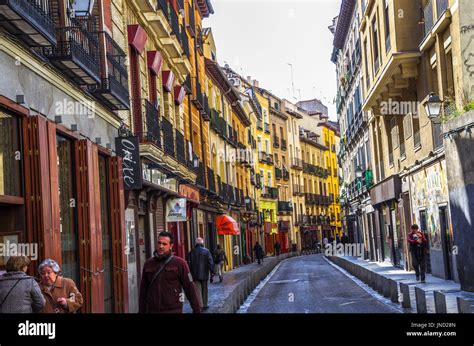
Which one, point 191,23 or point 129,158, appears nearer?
point 129,158

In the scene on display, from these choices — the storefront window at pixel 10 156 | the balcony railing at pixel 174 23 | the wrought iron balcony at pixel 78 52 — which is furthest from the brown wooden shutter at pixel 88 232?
the balcony railing at pixel 174 23

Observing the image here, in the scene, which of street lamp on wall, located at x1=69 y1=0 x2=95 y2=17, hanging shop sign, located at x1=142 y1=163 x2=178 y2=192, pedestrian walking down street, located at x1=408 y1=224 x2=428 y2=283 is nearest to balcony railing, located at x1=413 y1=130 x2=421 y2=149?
pedestrian walking down street, located at x1=408 y1=224 x2=428 y2=283

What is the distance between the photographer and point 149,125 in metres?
17.0

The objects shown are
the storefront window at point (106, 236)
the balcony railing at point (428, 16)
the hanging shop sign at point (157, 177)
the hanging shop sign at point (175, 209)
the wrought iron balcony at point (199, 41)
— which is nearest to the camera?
the storefront window at point (106, 236)

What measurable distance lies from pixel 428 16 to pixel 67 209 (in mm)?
12601

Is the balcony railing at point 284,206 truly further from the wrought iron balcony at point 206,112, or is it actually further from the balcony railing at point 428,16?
the balcony railing at point 428,16

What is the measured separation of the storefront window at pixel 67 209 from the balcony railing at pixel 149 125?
4638mm

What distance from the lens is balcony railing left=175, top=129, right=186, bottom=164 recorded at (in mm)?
21141

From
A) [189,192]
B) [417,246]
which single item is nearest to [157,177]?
[189,192]

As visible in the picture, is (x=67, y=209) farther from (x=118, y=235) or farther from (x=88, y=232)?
(x=118, y=235)

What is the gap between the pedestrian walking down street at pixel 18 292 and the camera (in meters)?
6.16

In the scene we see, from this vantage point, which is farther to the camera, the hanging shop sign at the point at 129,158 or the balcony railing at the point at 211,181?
the balcony railing at the point at 211,181

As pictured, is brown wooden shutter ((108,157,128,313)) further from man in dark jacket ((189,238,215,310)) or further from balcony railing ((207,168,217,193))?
balcony railing ((207,168,217,193))

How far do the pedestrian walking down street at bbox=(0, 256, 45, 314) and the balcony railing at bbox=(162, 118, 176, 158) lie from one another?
12256 millimetres
